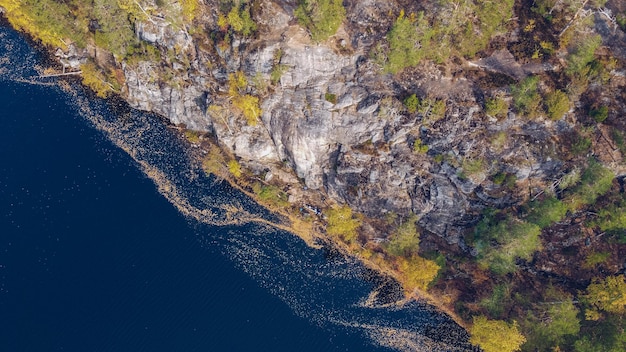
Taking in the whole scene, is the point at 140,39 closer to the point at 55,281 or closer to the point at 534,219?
the point at 55,281

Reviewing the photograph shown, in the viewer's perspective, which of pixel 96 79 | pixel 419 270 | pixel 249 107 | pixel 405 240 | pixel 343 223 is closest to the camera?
pixel 419 270

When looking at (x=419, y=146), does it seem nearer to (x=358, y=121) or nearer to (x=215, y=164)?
(x=358, y=121)

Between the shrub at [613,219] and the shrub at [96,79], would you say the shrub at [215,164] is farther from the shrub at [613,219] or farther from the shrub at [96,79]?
the shrub at [613,219]

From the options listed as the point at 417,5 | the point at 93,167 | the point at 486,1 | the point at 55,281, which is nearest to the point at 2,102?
the point at 93,167

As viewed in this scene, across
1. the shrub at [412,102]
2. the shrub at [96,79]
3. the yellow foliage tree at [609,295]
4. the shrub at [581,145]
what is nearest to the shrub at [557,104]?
the shrub at [581,145]

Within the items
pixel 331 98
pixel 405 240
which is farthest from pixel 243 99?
pixel 405 240
